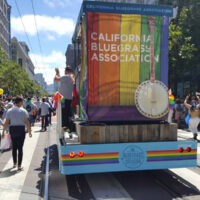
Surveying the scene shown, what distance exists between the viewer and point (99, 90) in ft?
16.4

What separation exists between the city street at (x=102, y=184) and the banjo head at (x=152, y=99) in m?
1.40

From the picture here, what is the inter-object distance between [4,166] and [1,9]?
7379cm

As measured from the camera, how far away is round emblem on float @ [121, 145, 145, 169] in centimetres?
469

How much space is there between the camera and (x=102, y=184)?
205 inches

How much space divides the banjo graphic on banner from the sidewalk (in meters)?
1.80

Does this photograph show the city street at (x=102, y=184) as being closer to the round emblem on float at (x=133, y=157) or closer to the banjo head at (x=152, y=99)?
the round emblem on float at (x=133, y=157)

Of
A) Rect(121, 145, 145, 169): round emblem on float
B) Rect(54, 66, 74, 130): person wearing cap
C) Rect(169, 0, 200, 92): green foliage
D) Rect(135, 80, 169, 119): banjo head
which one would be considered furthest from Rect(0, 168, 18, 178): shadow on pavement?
Rect(169, 0, 200, 92): green foliage

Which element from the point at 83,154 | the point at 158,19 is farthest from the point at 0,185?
the point at 158,19

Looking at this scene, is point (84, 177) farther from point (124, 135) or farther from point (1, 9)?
point (1, 9)

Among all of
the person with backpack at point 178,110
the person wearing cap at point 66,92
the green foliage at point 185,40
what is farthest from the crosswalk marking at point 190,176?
the green foliage at point 185,40

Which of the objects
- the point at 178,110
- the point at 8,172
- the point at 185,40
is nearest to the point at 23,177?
the point at 8,172

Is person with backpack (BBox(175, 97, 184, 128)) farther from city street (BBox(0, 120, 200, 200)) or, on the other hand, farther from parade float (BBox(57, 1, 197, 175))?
parade float (BBox(57, 1, 197, 175))

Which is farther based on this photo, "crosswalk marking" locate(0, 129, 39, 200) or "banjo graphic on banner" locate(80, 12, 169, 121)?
"banjo graphic on banner" locate(80, 12, 169, 121)

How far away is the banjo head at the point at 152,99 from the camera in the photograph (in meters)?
5.14
